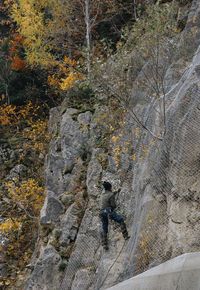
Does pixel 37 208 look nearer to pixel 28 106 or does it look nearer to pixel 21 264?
pixel 21 264

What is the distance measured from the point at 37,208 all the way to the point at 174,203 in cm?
1050

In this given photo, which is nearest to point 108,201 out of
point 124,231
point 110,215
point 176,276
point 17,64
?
point 110,215

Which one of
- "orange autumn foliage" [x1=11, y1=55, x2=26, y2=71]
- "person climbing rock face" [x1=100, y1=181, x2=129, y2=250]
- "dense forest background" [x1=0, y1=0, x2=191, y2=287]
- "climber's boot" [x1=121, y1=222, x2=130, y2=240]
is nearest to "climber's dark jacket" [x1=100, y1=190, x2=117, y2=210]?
"person climbing rock face" [x1=100, y1=181, x2=129, y2=250]

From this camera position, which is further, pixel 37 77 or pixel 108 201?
pixel 37 77

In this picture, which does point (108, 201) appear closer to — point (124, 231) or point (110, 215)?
point (110, 215)

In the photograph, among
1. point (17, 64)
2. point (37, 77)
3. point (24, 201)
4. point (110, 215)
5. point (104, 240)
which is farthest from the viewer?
point (17, 64)

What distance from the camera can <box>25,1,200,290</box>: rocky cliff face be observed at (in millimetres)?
10953

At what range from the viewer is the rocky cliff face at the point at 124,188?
10953 mm

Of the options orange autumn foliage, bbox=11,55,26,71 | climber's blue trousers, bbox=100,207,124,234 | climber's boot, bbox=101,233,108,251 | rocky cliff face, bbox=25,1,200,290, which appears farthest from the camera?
orange autumn foliage, bbox=11,55,26,71

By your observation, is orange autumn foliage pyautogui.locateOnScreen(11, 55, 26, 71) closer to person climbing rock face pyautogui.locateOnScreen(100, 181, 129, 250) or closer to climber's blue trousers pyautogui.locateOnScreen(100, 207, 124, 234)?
person climbing rock face pyautogui.locateOnScreen(100, 181, 129, 250)

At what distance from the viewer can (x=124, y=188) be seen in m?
14.8

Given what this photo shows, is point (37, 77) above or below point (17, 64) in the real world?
below

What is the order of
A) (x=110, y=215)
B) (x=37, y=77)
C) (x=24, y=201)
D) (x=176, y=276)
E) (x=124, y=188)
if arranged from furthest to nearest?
(x=37, y=77) → (x=24, y=201) → (x=124, y=188) → (x=110, y=215) → (x=176, y=276)

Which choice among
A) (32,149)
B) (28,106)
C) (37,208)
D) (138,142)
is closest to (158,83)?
(138,142)
